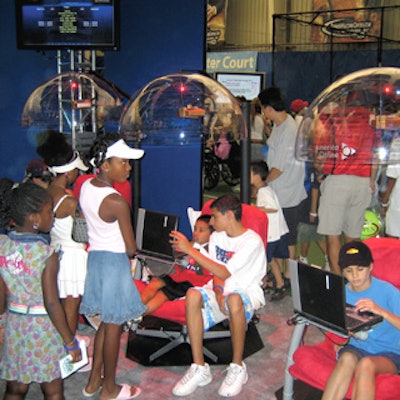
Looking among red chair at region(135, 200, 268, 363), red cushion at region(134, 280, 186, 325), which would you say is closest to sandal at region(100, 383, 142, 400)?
red chair at region(135, 200, 268, 363)

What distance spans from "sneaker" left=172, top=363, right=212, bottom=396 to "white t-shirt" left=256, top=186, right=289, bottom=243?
1660 mm

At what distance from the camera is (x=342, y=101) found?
248 cm

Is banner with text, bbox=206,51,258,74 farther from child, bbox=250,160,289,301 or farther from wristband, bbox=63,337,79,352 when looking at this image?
wristband, bbox=63,337,79,352

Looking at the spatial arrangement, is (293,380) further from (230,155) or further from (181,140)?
(230,155)

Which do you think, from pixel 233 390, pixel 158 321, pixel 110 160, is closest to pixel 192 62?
pixel 158 321

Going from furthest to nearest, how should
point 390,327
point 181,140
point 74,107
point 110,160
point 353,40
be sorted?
point 353,40, point 74,107, point 181,140, point 110,160, point 390,327

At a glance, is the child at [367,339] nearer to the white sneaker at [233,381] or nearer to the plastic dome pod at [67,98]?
the white sneaker at [233,381]

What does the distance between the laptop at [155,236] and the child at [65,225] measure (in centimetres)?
60

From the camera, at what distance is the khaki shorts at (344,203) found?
16.7 feet

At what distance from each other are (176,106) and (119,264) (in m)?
0.93

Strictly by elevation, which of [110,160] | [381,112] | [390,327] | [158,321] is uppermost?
[381,112]

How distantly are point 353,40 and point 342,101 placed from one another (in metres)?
11.7

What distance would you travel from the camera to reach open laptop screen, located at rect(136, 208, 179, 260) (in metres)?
4.39

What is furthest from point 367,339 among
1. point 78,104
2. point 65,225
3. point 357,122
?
point 78,104
